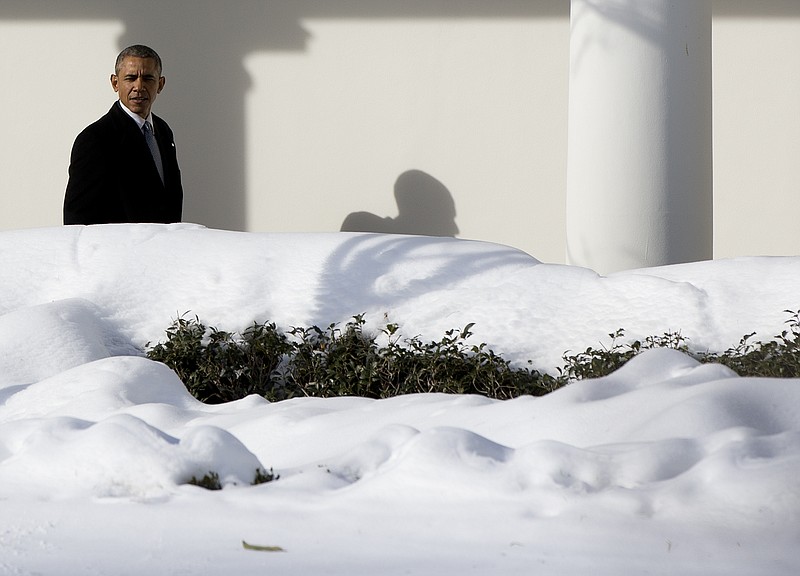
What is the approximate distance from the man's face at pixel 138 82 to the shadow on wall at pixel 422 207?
1.84m

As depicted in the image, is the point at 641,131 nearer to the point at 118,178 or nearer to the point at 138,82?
the point at 138,82

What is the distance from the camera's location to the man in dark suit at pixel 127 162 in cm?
558

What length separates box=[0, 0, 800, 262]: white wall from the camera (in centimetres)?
687

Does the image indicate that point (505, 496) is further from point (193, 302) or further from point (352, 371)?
point (193, 302)

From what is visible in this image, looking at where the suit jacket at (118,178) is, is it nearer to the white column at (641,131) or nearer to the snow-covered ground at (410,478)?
the snow-covered ground at (410,478)

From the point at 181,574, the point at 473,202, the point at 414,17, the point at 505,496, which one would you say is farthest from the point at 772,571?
the point at 414,17

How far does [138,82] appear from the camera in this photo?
559 centimetres

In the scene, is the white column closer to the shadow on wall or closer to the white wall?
the white wall

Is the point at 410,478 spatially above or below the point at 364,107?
below

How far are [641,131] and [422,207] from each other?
195 cm

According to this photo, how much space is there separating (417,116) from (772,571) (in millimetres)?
5331

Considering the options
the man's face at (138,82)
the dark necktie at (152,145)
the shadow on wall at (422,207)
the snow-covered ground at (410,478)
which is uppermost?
the man's face at (138,82)

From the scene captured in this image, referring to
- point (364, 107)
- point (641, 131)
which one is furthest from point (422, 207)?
point (641, 131)

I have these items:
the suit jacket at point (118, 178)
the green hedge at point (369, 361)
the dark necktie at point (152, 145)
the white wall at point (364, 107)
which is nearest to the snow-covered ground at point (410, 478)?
the green hedge at point (369, 361)
